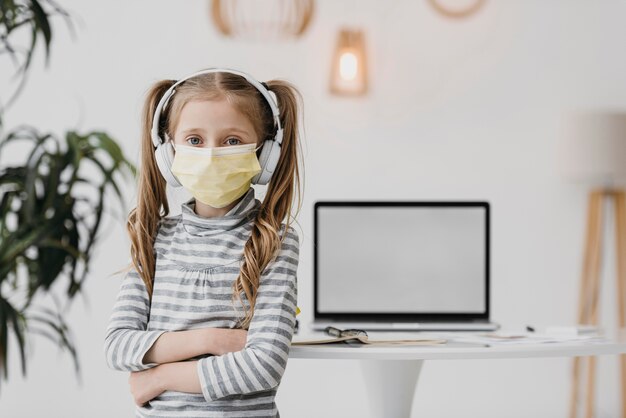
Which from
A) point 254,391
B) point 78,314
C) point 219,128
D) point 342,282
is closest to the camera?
point 254,391

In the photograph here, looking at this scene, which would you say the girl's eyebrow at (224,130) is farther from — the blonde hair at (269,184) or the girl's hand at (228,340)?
the girl's hand at (228,340)

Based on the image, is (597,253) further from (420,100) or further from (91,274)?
(91,274)

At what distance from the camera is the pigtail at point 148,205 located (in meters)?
1.56

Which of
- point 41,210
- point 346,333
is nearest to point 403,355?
point 346,333

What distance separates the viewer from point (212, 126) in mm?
1540

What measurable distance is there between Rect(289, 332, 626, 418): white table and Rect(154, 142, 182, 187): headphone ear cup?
0.40m

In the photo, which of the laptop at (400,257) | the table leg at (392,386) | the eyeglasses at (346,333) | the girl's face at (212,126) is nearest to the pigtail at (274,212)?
the girl's face at (212,126)

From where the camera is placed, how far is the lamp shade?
3.89 meters

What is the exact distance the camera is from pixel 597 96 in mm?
4273

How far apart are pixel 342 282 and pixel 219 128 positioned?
1544 millimetres

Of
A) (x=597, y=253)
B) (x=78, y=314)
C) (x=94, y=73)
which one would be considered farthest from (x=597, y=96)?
(x=78, y=314)

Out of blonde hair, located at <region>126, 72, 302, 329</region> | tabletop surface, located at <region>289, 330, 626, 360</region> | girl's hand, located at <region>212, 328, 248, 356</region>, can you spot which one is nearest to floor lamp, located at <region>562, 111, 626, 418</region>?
tabletop surface, located at <region>289, 330, 626, 360</region>

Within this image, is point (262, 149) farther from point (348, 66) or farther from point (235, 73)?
point (348, 66)

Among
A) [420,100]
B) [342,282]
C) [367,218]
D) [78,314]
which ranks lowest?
[78,314]
